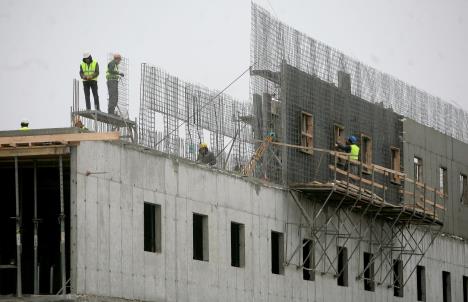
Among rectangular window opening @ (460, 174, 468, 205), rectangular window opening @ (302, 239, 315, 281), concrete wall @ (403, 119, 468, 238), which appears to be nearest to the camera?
rectangular window opening @ (302, 239, 315, 281)

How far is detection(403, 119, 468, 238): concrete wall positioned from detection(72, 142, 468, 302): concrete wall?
9.90 m

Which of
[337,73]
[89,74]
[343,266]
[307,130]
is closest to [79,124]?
[89,74]

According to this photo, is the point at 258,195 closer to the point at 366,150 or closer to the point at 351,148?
the point at 351,148

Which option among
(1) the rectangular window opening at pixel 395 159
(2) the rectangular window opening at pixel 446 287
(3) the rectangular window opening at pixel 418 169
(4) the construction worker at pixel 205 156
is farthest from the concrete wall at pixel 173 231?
(2) the rectangular window opening at pixel 446 287

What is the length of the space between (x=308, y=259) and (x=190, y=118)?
22.5 ft

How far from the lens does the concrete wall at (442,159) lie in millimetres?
61750

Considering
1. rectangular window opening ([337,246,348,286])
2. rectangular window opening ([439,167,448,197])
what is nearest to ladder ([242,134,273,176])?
rectangular window opening ([337,246,348,286])

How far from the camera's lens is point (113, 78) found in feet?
149

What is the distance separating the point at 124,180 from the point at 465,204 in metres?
28.9

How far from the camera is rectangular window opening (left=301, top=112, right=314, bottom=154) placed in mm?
53125

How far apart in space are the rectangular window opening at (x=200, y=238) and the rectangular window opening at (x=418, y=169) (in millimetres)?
18178

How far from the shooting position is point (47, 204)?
4606 centimetres

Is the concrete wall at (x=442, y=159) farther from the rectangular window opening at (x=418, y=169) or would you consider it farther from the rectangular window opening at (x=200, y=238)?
the rectangular window opening at (x=200, y=238)

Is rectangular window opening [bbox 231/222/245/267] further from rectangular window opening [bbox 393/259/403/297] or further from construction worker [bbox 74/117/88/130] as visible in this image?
rectangular window opening [bbox 393/259/403/297]
